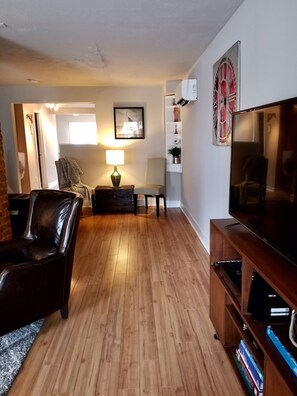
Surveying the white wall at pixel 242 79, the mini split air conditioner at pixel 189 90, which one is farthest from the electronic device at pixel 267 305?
the mini split air conditioner at pixel 189 90

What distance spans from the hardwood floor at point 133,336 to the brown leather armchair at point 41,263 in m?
0.24

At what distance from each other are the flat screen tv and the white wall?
Answer: 0.30 meters

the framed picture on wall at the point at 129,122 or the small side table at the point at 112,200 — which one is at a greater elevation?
the framed picture on wall at the point at 129,122

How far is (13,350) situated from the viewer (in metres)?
1.89

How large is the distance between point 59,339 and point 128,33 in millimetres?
2590

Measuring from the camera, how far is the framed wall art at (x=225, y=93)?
91.5 inches

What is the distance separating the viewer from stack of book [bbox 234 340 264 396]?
138 cm

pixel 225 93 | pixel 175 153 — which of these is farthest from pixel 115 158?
pixel 225 93

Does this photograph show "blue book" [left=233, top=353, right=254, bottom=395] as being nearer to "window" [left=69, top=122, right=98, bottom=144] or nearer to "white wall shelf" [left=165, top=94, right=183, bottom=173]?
"white wall shelf" [left=165, top=94, right=183, bottom=173]

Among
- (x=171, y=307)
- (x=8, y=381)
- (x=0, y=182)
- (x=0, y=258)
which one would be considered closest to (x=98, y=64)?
(x=0, y=182)

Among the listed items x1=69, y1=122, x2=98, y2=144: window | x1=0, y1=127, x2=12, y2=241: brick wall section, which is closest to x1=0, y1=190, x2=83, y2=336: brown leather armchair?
x1=0, y1=127, x2=12, y2=241: brick wall section

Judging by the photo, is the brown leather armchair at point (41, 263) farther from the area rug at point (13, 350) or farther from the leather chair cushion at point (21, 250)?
the area rug at point (13, 350)

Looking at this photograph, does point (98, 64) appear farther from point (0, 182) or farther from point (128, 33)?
point (0, 182)

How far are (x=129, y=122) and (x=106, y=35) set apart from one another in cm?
287
